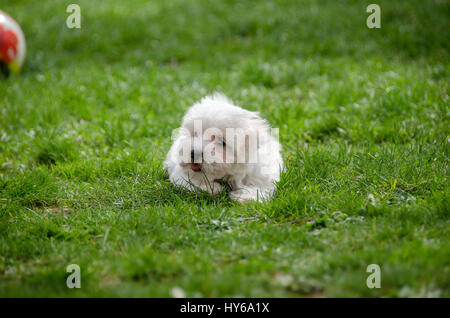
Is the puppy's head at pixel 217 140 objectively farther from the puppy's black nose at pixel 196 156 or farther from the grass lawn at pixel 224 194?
the grass lawn at pixel 224 194

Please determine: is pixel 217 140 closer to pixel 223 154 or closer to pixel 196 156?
pixel 223 154

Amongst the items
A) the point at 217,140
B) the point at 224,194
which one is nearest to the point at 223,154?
the point at 217,140

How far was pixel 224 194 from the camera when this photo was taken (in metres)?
3.82

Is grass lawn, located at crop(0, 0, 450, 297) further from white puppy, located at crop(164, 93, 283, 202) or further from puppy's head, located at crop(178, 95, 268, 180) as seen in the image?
puppy's head, located at crop(178, 95, 268, 180)

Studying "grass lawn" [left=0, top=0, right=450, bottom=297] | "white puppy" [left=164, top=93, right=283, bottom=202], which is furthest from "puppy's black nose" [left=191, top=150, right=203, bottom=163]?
"grass lawn" [left=0, top=0, right=450, bottom=297]

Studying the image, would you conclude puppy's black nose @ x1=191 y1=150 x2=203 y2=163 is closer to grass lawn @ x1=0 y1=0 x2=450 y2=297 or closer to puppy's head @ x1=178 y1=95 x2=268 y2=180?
puppy's head @ x1=178 y1=95 x2=268 y2=180

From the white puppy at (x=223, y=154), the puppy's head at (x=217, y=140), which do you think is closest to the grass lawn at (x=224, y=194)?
the white puppy at (x=223, y=154)

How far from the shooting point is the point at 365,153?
4.36m

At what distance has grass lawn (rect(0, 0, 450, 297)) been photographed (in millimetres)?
2729

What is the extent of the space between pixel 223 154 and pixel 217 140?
0.41ft

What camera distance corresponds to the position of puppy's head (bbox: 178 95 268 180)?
3.68 meters

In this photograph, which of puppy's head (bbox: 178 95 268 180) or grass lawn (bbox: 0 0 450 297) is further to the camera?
puppy's head (bbox: 178 95 268 180)
